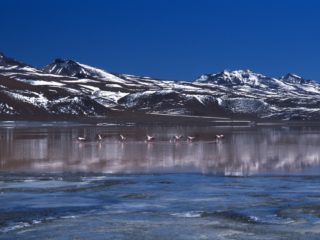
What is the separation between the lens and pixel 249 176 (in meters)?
24.5

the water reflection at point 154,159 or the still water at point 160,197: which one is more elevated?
the water reflection at point 154,159

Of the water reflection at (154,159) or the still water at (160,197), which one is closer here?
the still water at (160,197)

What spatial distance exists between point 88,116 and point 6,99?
18.2m

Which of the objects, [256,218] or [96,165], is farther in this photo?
[96,165]

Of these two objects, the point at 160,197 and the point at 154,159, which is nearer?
the point at 160,197

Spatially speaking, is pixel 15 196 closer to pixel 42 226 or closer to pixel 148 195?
pixel 148 195

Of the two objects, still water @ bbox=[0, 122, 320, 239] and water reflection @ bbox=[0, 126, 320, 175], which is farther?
water reflection @ bbox=[0, 126, 320, 175]

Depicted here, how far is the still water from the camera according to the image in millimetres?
13695

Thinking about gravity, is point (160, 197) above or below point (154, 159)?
below

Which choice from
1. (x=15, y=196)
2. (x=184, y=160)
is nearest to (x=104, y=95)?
(x=184, y=160)

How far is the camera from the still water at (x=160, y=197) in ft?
44.9

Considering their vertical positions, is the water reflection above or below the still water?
above

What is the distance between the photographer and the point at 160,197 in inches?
736

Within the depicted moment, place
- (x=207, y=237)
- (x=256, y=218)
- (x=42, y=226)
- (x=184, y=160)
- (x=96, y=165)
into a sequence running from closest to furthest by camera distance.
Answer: (x=207, y=237) → (x=42, y=226) → (x=256, y=218) → (x=96, y=165) → (x=184, y=160)
